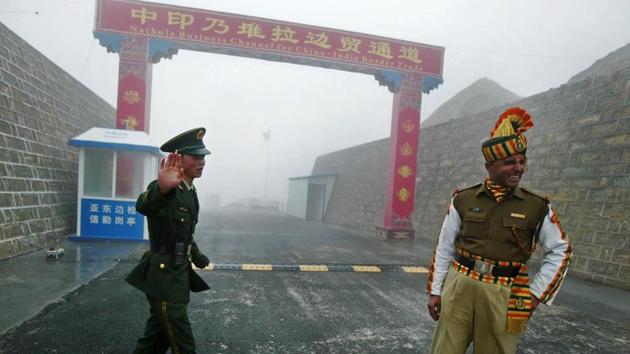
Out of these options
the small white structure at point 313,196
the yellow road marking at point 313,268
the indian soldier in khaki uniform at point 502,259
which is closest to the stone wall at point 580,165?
the yellow road marking at point 313,268

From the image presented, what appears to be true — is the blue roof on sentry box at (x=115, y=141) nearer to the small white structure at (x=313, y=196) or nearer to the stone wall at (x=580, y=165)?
the stone wall at (x=580, y=165)

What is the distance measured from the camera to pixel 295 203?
25156 mm

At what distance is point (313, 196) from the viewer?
23828 mm

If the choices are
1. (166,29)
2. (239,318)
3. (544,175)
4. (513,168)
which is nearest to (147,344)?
(239,318)

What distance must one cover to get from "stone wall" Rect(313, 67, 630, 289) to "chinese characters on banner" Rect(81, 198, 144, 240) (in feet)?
31.0

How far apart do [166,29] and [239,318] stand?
924 cm

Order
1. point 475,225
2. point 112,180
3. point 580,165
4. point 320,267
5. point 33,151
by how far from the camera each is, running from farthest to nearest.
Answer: point 112,180 < point 580,165 < point 33,151 < point 320,267 < point 475,225

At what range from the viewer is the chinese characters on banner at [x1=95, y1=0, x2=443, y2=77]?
32.8 ft

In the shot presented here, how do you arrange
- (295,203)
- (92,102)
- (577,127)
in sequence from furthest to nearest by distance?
(295,203) → (92,102) → (577,127)

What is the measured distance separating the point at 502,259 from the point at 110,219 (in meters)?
8.53

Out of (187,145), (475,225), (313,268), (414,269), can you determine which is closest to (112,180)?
(313,268)

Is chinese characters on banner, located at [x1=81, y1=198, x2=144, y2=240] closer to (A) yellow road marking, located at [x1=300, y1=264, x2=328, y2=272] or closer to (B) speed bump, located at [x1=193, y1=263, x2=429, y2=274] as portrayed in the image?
(B) speed bump, located at [x1=193, y1=263, x2=429, y2=274]

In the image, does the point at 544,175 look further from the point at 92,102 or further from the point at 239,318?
the point at 92,102

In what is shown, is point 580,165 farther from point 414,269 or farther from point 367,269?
point 367,269
